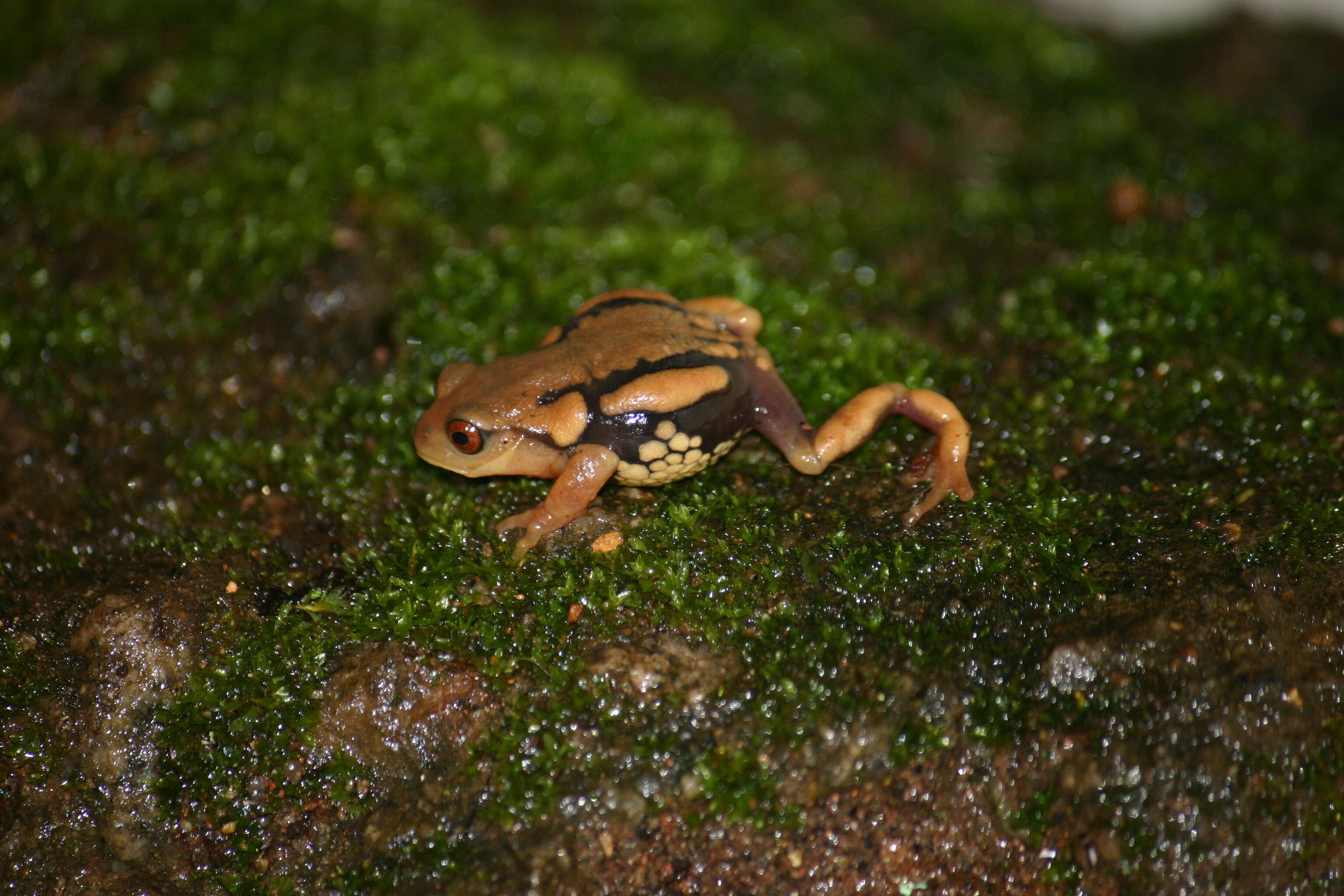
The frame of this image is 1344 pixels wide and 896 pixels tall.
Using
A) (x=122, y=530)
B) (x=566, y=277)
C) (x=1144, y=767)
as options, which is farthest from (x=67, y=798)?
(x=1144, y=767)

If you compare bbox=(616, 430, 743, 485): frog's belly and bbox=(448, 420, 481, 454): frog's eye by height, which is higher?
bbox=(448, 420, 481, 454): frog's eye

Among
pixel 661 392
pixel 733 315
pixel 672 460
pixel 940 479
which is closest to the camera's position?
pixel 661 392

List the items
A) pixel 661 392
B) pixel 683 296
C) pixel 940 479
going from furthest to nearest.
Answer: pixel 683 296, pixel 940 479, pixel 661 392

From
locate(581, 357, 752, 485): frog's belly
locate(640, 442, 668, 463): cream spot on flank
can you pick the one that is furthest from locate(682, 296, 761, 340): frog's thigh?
locate(640, 442, 668, 463): cream spot on flank

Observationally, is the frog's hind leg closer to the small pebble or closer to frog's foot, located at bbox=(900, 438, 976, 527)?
frog's foot, located at bbox=(900, 438, 976, 527)

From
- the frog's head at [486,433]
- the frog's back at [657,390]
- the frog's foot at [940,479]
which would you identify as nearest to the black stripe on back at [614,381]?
the frog's back at [657,390]

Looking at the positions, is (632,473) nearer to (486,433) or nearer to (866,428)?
(486,433)

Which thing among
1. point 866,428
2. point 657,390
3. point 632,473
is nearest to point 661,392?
point 657,390
